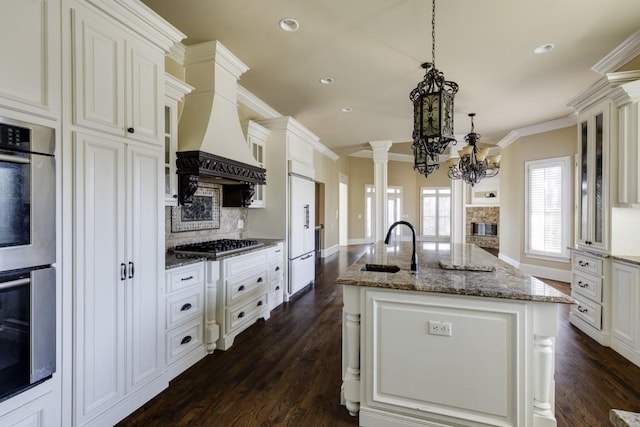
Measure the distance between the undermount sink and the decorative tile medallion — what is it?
2033 mm

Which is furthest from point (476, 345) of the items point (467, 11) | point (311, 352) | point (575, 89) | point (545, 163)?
point (545, 163)

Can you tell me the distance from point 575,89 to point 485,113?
4.02 ft

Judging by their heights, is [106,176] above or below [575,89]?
below

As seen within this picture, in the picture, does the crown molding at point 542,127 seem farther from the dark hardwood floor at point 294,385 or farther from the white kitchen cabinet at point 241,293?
the white kitchen cabinet at point 241,293

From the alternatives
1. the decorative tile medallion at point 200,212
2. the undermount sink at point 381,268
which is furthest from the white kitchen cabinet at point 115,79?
the undermount sink at point 381,268

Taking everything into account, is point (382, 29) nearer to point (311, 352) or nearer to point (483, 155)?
point (483, 155)

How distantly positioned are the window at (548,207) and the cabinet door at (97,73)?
22.0 ft

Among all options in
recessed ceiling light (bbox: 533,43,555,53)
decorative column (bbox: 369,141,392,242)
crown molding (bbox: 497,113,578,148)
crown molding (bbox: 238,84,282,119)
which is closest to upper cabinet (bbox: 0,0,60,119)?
crown molding (bbox: 238,84,282,119)

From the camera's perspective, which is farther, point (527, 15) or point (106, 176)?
point (527, 15)

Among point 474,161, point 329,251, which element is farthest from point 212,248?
point 329,251

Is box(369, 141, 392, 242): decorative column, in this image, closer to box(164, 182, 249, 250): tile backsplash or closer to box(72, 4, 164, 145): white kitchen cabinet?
box(164, 182, 249, 250): tile backsplash

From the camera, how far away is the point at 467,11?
8.21 ft

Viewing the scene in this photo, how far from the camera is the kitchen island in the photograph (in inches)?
65.0

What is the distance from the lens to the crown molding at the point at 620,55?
9.52ft
